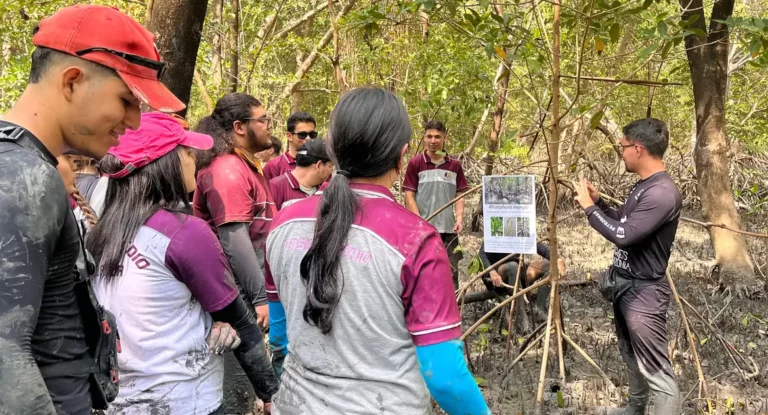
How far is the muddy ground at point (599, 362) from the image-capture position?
12.6ft

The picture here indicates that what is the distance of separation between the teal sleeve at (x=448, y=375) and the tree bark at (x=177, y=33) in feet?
8.51

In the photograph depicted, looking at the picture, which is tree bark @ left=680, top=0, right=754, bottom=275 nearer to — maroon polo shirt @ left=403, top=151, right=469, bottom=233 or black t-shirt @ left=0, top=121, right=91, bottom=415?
maroon polo shirt @ left=403, top=151, right=469, bottom=233

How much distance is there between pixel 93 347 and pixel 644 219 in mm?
2703

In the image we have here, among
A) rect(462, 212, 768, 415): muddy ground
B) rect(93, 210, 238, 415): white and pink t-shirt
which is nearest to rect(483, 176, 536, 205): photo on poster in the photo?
rect(462, 212, 768, 415): muddy ground

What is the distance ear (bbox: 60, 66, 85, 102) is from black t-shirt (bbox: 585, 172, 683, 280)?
2698 mm

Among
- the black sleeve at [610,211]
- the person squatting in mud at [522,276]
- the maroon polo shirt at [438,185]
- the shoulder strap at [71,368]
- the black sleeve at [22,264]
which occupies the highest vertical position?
the black sleeve at [22,264]

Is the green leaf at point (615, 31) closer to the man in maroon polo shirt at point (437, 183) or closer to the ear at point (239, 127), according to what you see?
the ear at point (239, 127)

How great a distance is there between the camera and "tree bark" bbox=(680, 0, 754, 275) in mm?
6242

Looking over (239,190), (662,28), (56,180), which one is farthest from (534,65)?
(56,180)

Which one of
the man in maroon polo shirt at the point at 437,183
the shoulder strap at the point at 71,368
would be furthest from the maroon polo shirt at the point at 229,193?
the man in maroon polo shirt at the point at 437,183

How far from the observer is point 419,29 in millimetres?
7613

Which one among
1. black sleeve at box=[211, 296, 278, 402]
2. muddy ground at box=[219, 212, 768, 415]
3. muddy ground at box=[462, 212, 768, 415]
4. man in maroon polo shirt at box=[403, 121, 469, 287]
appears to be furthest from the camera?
man in maroon polo shirt at box=[403, 121, 469, 287]

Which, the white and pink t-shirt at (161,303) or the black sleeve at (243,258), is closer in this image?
the white and pink t-shirt at (161,303)

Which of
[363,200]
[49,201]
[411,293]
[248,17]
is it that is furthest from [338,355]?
[248,17]
